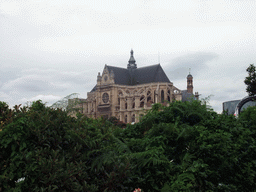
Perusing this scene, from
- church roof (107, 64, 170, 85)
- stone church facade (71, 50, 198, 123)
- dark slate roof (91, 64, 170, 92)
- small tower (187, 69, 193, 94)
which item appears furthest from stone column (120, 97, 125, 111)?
small tower (187, 69, 193, 94)

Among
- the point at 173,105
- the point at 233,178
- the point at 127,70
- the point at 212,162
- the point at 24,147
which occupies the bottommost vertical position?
the point at 233,178

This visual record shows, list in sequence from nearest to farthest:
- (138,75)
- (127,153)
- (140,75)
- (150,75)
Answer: (127,153)
(150,75)
(140,75)
(138,75)

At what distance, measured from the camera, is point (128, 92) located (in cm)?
8506

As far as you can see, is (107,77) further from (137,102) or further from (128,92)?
(137,102)

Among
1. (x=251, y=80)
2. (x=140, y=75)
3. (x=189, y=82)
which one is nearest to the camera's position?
(x=251, y=80)

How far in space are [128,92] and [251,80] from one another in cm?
4965

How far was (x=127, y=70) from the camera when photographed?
297ft

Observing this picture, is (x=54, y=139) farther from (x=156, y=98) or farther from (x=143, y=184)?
(x=156, y=98)

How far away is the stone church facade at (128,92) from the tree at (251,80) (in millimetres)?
36732

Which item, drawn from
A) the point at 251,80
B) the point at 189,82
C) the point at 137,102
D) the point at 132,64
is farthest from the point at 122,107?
the point at 251,80

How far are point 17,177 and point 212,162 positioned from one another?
4302 mm

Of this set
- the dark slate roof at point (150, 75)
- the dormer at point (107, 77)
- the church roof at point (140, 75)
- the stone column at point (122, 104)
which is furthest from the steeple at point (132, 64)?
the stone column at point (122, 104)

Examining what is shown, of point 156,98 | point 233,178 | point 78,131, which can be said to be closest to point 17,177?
point 78,131

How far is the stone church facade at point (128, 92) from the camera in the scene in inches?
3071
